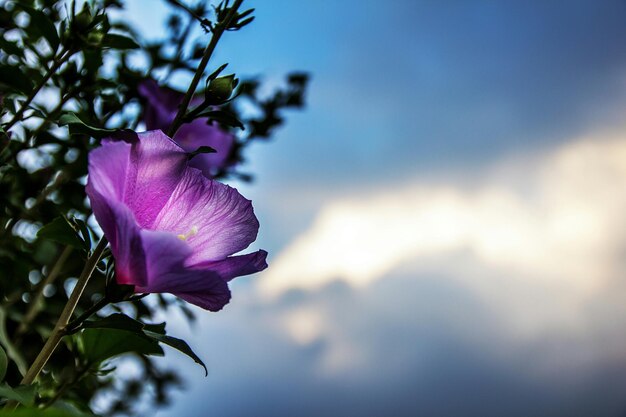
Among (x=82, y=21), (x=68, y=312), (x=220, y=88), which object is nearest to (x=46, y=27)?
(x=82, y=21)

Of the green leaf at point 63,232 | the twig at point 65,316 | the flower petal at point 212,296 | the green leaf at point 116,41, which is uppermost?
the green leaf at point 116,41

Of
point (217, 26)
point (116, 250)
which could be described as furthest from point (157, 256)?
point (217, 26)

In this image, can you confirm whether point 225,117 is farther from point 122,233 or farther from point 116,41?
point 116,41

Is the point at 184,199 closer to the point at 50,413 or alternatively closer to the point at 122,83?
the point at 50,413

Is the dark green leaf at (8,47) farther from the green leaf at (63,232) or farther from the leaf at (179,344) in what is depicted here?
the leaf at (179,344)

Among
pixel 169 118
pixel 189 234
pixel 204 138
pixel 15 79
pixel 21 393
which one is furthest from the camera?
pixel 204 138

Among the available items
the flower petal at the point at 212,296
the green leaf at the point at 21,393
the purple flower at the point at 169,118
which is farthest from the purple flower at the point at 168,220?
the purple flower at the point at 169,118

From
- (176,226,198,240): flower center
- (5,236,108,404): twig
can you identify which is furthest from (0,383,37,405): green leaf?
(176,226,198,240): flower center
